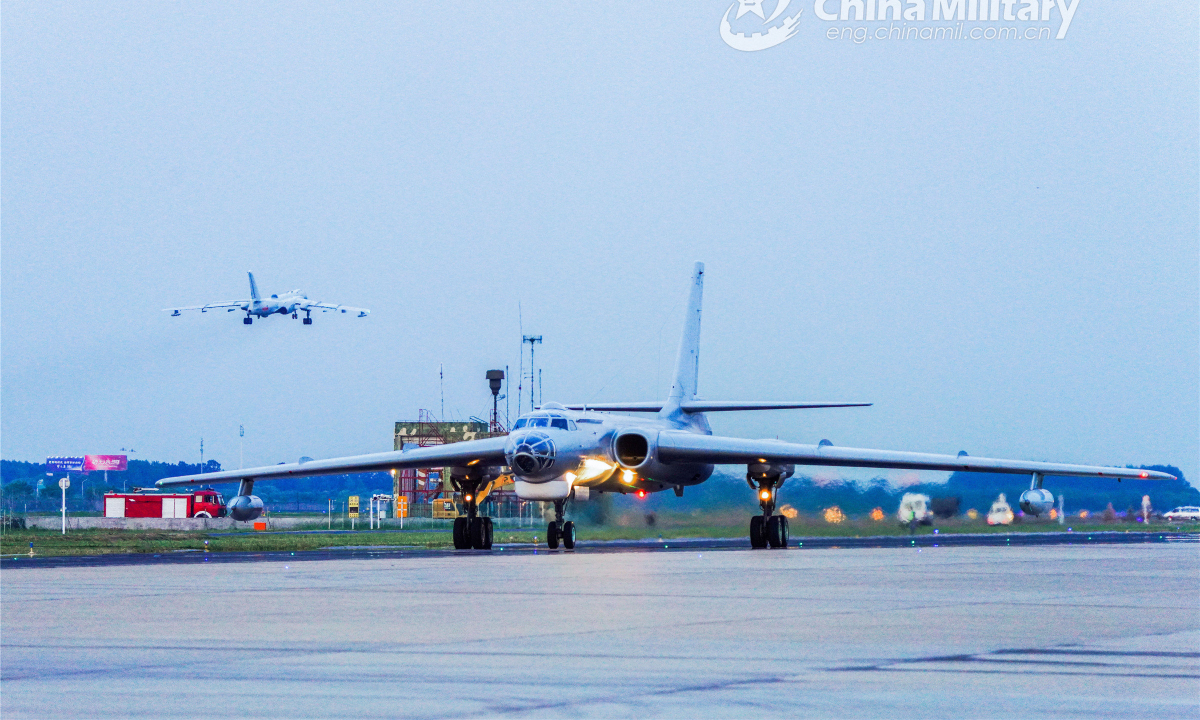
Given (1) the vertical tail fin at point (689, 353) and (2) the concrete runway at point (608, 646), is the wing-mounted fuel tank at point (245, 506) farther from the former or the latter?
(2) the concrete runway at point (608, 646)

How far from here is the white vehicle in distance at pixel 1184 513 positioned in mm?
44438

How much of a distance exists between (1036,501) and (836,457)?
13.1 feet

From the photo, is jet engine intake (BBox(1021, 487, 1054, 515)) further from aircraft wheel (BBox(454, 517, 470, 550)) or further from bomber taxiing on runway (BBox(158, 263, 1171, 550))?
aircraft wheel (BBox(454, 517, 470, 550))

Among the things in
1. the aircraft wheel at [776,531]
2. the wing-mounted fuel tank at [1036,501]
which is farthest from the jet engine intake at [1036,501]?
the aircraft wheel at [776,531]

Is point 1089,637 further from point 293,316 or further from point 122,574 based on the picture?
point 293,316

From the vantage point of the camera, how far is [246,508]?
30.2m

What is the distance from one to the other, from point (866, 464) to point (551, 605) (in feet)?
60.8

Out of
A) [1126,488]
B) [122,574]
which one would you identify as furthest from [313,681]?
[1126,488]

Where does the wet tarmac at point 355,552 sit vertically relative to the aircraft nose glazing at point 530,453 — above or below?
below

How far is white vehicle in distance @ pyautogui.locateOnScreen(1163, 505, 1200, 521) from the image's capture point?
146ft

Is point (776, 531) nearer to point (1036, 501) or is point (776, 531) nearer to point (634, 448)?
point (634, 448)

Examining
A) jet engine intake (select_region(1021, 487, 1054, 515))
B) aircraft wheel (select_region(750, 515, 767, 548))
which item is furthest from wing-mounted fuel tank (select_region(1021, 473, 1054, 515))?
aircraft wheel (select_region(750, 515, 767, 548))

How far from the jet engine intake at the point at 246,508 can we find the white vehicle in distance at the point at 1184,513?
2662 centimetres

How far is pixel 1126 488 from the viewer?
129ft
